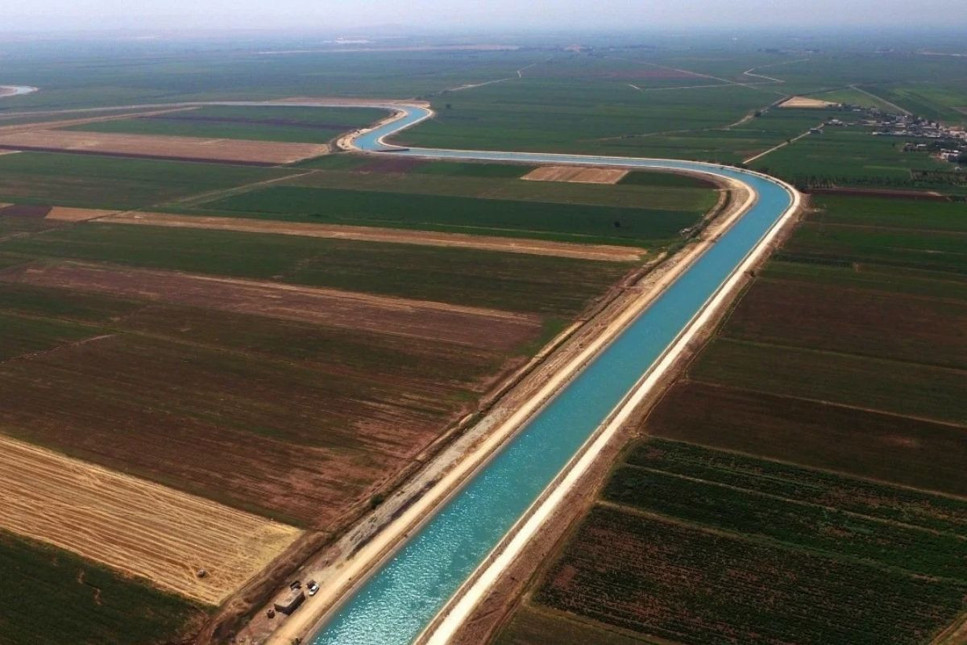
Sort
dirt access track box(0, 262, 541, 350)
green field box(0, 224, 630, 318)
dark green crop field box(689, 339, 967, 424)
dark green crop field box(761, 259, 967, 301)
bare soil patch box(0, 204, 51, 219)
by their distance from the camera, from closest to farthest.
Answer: dark green crop field box(689, 339, 967, 424)
dirt access track box(0, 262, 541, 350)
dark green crop field box(761, 259, 967, 301)
green field box(0, 224, 630, 318)
bare soil patch box(0, 204, 51, 219)

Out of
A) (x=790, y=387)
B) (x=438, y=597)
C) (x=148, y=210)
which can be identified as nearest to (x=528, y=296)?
(x=790, y=387)

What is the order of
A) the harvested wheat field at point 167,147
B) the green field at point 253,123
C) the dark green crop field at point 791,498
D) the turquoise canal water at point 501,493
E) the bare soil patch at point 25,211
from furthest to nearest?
the green field at point 253,123 < the harvested wheat field at point 167,147 < the bare soil patch at point 25,211 < the turquoise canal water at point 501,493 < the dark green crop field at point 791,498

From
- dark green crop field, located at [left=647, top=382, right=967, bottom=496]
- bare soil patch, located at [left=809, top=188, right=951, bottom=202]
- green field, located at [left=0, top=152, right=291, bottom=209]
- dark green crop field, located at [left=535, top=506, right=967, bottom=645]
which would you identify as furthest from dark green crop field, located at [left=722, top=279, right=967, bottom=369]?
green field, located at [left=0, top=152, right=291, bottom=209]

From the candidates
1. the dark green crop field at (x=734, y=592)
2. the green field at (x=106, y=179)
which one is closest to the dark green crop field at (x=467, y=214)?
the green field at (x=106, y=179)

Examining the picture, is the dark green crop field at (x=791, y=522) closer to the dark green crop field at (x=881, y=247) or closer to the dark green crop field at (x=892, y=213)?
the dark green crop field at (x=881, y=247)

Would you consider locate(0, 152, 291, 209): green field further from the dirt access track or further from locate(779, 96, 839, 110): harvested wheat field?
locate(779, 96, 839, 110): harvested wheat field

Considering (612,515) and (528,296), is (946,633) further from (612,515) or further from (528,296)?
(528,296)
